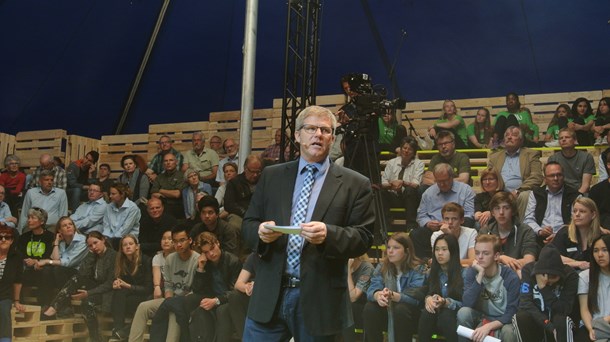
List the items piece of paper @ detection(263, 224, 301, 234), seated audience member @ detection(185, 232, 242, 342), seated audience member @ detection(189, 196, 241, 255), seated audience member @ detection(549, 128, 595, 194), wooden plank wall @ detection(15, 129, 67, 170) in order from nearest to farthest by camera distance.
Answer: piece of paper @ detection(263, 224, 301, 234), seated audience member @ detection(185, 232, 242, 342), seated audience member @ detection(549, 128, 595, 194), seated audience member @ detection(189, 196, 241, 255), wooden plank wall @ detection(15, 129, 67, 170)

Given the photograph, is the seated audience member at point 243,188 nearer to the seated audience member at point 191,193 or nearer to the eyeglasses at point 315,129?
the seated audience member at point 191,193

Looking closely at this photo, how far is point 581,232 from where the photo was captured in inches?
192

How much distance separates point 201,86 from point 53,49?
2.47 metres

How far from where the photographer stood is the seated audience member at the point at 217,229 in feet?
20.6

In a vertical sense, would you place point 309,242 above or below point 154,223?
below

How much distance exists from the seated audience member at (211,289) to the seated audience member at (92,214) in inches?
84.2

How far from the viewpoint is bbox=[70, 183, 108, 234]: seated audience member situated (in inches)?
301

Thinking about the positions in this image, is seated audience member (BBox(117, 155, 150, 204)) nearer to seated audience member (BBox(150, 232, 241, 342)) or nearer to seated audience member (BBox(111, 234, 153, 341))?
seated audience member (BBox(111, 234, 153, 341))

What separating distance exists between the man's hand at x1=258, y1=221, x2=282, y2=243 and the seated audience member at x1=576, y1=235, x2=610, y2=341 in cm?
285

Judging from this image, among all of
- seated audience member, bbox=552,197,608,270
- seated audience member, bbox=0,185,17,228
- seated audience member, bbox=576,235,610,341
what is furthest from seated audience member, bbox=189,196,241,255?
seated audience member, bbox=576,235,610,341

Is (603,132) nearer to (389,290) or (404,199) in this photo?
(404,199)

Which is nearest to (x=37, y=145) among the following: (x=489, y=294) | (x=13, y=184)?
(x=13, y=184)

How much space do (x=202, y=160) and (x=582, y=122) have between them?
14.9ft

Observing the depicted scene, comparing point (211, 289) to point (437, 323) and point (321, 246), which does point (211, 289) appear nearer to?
point (437, 323)
